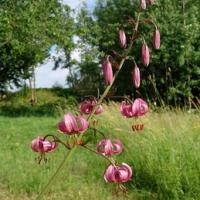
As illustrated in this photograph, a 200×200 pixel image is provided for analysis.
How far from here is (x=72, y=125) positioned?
77.9 inches

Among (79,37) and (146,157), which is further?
(79,37)

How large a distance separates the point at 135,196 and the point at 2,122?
1202 cm

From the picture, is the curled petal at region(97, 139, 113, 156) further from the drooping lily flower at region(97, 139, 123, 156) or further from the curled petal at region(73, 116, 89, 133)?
the curled petal at region(73, 116, 89, 133)

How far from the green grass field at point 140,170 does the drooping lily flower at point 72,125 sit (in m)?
4.27

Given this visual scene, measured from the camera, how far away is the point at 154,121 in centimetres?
900

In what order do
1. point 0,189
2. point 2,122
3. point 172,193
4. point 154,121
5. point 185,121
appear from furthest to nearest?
point 2,122, point 154,121, point 185,121, point 0,189, point 172,193

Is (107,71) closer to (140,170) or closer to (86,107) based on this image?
(86,107)

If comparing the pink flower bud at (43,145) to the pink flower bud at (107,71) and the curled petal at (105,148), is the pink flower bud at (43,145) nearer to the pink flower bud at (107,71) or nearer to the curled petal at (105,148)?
the curled petal at (105,148)

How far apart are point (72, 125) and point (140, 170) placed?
210 inches

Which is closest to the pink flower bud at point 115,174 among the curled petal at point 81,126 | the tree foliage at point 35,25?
the curled petal at point 81,126

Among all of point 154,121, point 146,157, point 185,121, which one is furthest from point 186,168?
point 154,121

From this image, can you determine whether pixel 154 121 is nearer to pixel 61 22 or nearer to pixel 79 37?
pixel 61 22

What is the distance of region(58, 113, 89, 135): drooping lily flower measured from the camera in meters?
1.97

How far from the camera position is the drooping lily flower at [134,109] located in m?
2.30
